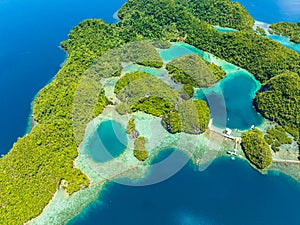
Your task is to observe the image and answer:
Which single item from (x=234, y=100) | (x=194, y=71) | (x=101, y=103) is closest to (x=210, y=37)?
(x=194, y=71)

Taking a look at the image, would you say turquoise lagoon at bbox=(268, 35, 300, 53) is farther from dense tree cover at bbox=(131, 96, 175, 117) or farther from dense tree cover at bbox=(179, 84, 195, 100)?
dense tree cover at bbox=(131, 96, 175, 117)

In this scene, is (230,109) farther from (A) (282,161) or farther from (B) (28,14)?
(B) (28,14)

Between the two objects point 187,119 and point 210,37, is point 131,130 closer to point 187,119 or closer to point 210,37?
point 187,119

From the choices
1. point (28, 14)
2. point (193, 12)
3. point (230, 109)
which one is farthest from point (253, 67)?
point (28, 14)

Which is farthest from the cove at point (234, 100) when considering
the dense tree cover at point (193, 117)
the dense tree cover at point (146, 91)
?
the dense tree cover at point (146, 91)

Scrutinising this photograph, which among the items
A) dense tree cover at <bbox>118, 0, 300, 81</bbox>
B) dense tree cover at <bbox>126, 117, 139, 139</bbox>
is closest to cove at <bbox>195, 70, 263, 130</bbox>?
dense tree cover at <bbox>118, 0, 300, 81</bbox>
